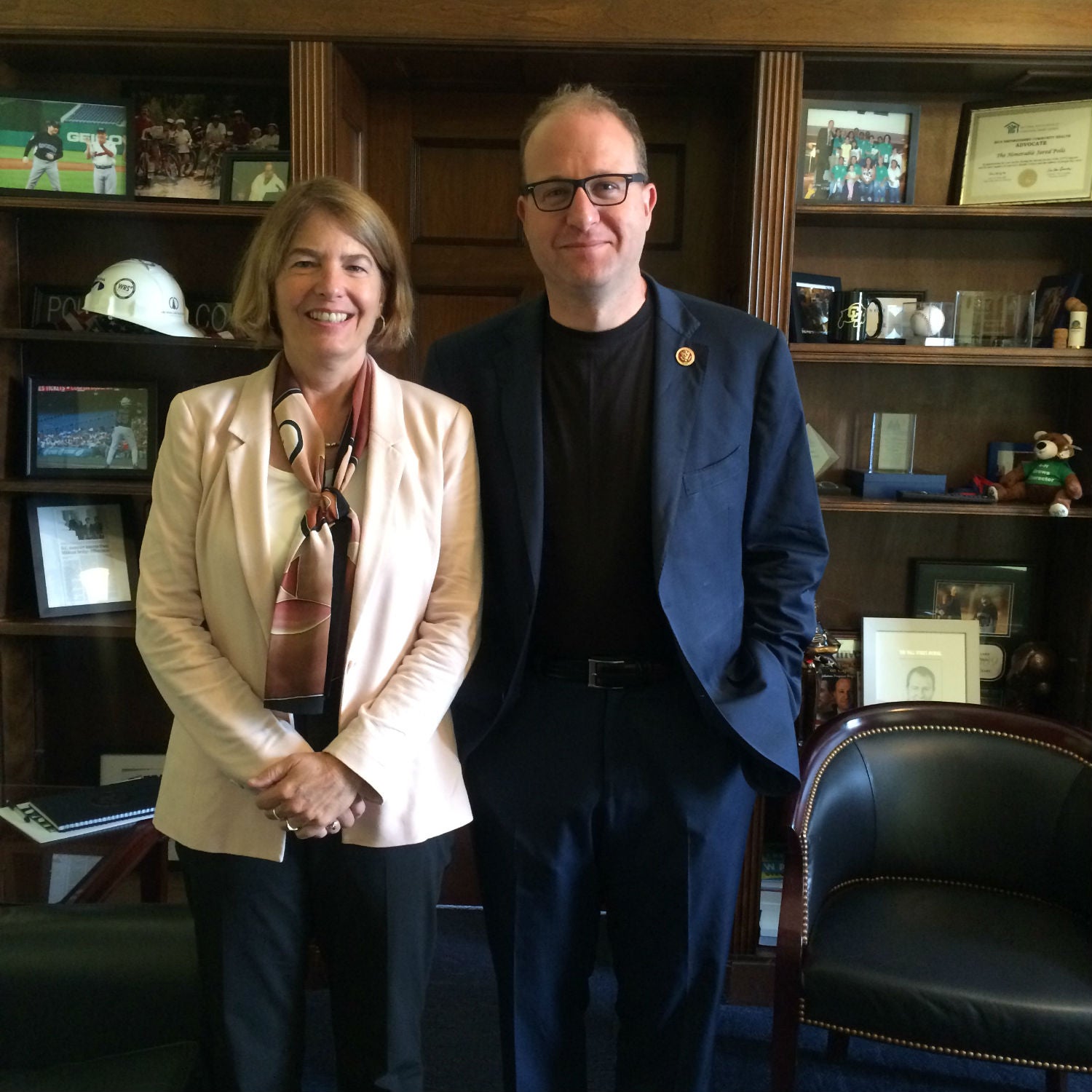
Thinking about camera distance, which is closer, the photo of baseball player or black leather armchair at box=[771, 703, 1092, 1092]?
black leather armchair at box=[771, 703, 1092, 1092]

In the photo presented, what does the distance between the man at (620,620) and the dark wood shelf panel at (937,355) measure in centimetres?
67

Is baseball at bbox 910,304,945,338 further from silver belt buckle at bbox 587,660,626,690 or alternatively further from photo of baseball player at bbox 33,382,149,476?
photo of baseball player at bbox 33,382,149,476

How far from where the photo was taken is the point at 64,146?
2172mm

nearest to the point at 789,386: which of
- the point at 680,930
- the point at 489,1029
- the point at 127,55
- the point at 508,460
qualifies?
the point at 508,460

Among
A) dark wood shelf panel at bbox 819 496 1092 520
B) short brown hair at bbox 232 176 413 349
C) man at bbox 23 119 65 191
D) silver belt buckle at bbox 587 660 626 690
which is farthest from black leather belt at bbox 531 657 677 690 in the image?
man at bbox 23 119 65 191

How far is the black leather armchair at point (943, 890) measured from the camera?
1.53m

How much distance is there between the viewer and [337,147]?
6.95 ft

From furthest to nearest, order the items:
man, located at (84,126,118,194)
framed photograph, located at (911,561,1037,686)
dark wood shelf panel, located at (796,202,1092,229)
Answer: framed photograph, located at (911,561,1037,686) < man, located at (84,126,118,194) < dark wood shelf panel, located at (796,202,1092,229)

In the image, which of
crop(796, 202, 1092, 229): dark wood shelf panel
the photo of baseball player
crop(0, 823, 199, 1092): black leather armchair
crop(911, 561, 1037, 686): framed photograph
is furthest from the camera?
crop(911, 561, 1037, 686): framed photograph

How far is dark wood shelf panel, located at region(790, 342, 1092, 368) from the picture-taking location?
2102 mm

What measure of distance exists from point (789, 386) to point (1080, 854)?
3.42 feet

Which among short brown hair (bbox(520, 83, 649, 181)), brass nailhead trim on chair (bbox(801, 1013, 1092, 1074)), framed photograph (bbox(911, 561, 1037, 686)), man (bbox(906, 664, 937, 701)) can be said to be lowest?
brass nailhead trim on chair (bbox(801, 1013, 1092, 1074))

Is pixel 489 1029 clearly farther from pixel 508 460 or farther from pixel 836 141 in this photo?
pixel 836 141

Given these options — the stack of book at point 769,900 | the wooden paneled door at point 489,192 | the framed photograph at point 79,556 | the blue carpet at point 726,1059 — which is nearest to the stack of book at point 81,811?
the framed photograph at point 79,556
